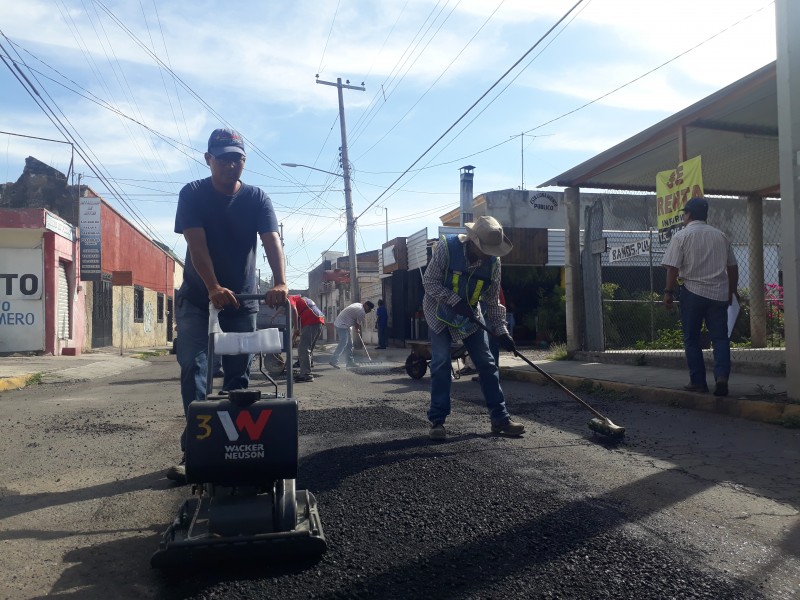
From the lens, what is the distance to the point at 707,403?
5.94 m

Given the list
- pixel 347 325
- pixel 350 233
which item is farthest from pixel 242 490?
pixel 350 233

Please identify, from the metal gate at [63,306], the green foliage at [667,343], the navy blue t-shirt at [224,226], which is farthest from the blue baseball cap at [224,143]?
the metal gate at [63,306]

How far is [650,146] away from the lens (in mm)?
9586

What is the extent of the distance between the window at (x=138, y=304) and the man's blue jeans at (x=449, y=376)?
2963 cm

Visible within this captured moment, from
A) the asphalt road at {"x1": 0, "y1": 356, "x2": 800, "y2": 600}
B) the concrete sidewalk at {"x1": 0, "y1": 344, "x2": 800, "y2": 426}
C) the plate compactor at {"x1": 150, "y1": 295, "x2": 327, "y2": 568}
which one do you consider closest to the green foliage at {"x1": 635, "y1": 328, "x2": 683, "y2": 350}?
the concrete sidewalk at {"x1": 0, "y1": 344, "x2": 800, "y2": 426}

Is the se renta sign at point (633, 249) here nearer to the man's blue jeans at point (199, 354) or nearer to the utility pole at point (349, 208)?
the man's blue jeans at point (199, 354)

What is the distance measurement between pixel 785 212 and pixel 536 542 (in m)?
4.25

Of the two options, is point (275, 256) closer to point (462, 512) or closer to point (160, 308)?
point (462, 512)

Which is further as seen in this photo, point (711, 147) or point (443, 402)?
point (711, 147)

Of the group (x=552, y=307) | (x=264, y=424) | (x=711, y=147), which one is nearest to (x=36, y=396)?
(x=264, y=424)

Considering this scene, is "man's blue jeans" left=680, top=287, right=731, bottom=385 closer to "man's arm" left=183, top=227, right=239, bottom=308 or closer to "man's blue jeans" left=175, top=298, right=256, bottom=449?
"man's blue jeans" left=175, top=298, right=256, bottom=449

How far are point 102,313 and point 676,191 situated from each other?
76.0 ft

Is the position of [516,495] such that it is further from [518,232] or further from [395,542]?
[518,232]

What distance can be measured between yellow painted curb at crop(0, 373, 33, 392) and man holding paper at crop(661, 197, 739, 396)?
31.9 ft
